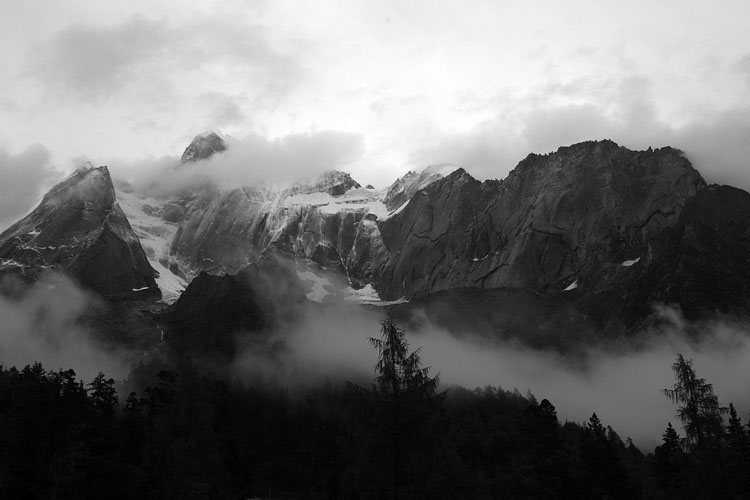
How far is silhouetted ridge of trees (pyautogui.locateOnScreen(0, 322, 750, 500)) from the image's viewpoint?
131 ft

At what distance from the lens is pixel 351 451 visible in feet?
133

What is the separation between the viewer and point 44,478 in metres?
50.3

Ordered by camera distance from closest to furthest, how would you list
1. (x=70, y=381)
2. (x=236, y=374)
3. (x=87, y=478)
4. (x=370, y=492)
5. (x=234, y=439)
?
(x=370, y=492)
(x=87, y=478)
(x=70, y=381)
(x=234, y=439)
(x=236, y=374)

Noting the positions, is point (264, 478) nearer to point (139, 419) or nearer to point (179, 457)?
point (139, 419)

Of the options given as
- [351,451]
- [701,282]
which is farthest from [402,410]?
[701,282]

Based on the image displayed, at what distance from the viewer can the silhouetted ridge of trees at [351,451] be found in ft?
131

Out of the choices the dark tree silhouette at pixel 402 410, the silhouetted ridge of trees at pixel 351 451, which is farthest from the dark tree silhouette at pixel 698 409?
the dark tree silhouette at pixel 402 410

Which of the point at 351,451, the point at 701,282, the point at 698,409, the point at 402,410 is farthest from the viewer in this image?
the point at 701,282

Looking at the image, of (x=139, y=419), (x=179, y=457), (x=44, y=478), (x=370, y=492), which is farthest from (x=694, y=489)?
(x=139, y=419)

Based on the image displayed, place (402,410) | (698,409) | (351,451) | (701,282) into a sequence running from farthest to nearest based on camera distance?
(701,282) → (698,409) → (351,451) → (402,410)

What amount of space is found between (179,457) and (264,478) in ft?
107

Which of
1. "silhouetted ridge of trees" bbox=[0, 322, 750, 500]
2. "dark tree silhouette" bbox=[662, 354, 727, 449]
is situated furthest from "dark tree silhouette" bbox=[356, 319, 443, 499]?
"dark tree silhouette" bbox=[662, 354, 727, 449]

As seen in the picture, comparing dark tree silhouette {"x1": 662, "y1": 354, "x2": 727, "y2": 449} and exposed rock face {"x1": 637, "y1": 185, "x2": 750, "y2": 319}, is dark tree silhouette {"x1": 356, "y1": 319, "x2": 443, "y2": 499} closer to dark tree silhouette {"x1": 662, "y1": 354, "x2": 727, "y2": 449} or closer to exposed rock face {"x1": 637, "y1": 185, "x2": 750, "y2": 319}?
dark tree silhouette {"x1": 662, "y1": 354, "x2": 727, "y2": 449}

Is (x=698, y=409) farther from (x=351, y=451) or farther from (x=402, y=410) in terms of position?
(x=351, y=451)
